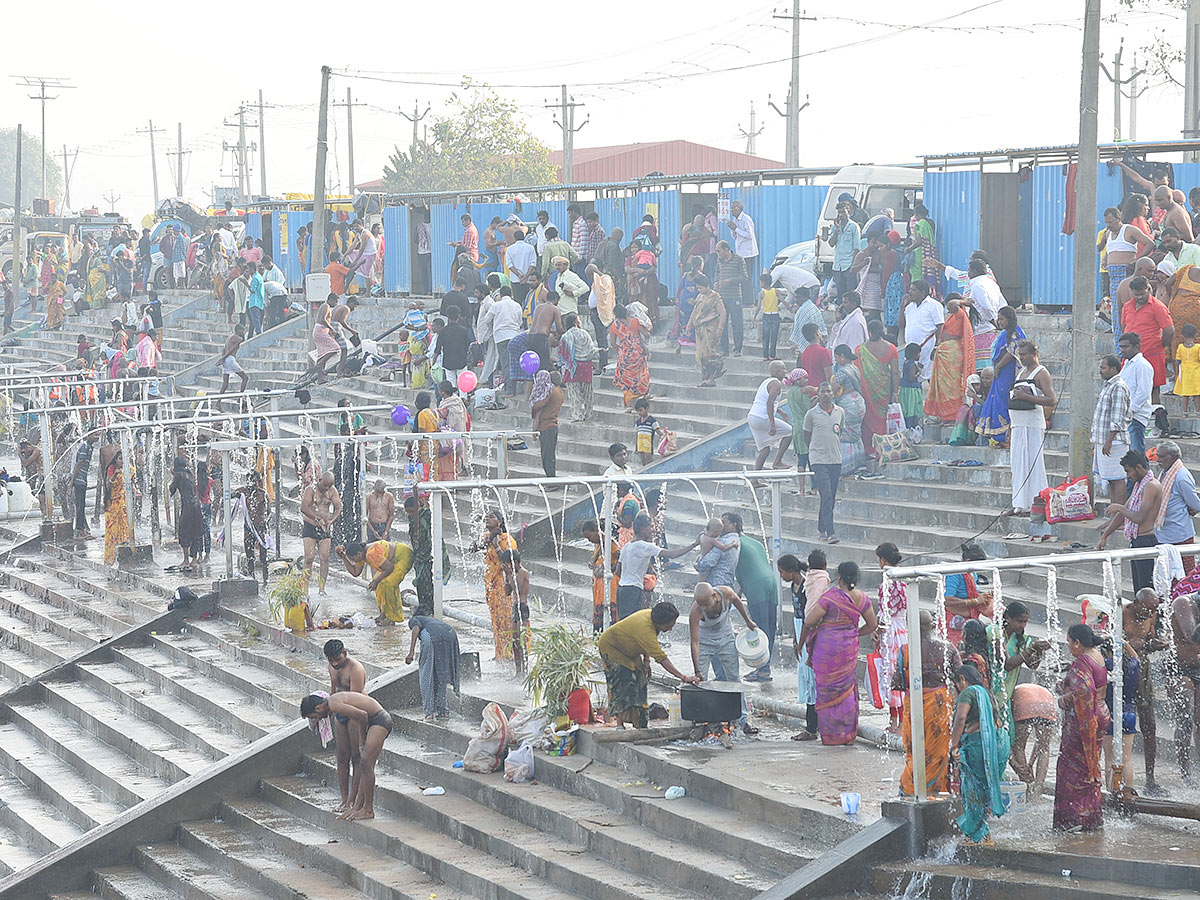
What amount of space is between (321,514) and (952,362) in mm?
7125

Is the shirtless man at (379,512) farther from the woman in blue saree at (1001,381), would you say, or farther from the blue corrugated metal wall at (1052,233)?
the blue corrugated metal wall at (1052,233)

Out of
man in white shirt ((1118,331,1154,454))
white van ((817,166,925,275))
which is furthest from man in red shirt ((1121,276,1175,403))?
white van ((817,166,925,275))

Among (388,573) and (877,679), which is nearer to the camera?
(877,679)

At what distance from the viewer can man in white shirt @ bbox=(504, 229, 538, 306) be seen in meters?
24.3

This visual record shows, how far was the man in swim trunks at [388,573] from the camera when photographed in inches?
648

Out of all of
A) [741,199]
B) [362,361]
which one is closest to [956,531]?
[741,199]

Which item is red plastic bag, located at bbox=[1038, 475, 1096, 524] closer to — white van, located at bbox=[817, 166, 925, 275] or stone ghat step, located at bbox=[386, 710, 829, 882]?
stone ghat step, located at bbox=[386, 710, 829, 882]

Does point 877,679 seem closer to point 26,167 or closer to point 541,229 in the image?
point 541,229

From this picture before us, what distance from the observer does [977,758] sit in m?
9.46

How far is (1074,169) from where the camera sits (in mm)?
19078

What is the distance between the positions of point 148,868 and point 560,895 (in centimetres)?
454

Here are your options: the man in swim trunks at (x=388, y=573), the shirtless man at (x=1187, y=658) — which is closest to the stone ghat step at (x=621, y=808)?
the shirtless man at (x=1187, y=658)

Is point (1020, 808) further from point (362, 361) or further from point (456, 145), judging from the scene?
point (456, 145)

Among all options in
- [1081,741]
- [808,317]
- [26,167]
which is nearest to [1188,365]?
[808,317]
